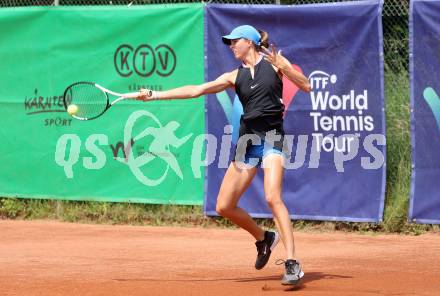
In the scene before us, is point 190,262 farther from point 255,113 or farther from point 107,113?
point 107,113

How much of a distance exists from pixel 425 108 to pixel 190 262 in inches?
132

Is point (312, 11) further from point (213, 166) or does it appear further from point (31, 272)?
point (31, 272)

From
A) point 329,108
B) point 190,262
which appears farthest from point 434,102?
point 190,262

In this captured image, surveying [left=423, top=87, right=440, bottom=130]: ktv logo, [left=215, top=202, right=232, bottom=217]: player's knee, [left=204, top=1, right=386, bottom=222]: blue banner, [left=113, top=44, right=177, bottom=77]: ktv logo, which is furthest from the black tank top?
[left=113, top=44, right=177, bottom=77]: ktv logo

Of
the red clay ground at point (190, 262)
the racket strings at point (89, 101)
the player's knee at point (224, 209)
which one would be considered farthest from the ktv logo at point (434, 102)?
the racket strings at point (89, 101)

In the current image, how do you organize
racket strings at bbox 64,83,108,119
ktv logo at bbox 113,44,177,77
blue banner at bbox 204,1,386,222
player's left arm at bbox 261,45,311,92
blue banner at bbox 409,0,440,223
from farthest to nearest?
ktv logo at bbox 113,44,177,77
racket strings at bbox 64,83,108,119
blue banner at bbox 204,1,386,222
blue banner at bbox 409,0,440,223
player's left arm at bbox 261,45,311,92

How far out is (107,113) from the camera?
12.1 metres

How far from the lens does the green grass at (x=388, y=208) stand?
35.7 feet

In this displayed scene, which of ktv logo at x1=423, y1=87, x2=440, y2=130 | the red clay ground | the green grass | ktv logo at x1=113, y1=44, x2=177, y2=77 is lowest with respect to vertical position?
the red clay ground

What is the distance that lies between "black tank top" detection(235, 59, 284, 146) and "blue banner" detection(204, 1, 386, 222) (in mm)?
3102

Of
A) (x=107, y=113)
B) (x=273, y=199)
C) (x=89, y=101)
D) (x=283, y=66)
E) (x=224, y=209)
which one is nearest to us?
(x=283, y=66)

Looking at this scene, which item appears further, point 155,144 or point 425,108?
point 155,144

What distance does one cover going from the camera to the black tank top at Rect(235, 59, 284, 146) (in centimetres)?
761

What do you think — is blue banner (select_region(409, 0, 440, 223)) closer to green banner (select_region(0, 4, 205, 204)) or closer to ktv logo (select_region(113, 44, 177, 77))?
green banner (select_region(0, 4, 205, 204))
